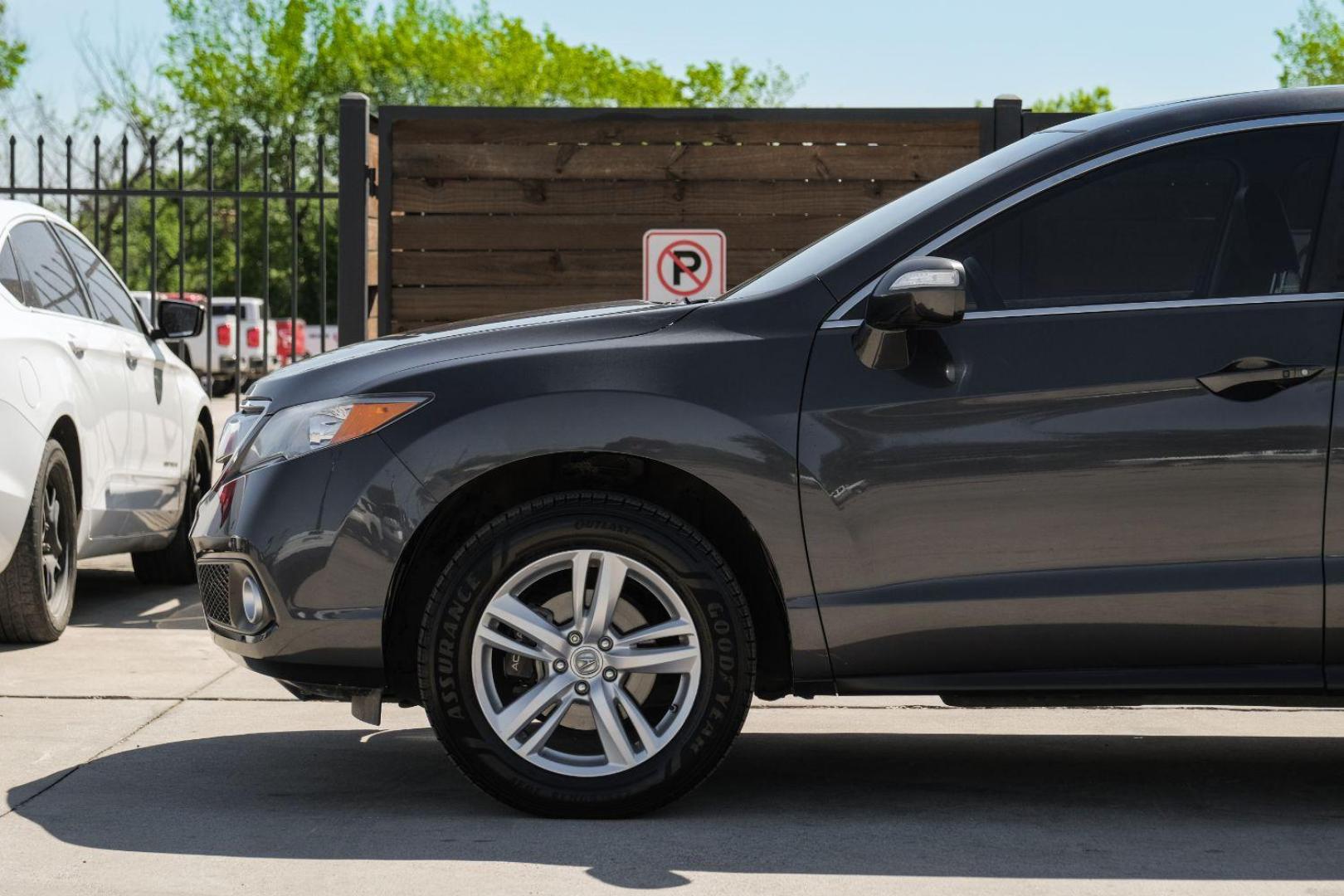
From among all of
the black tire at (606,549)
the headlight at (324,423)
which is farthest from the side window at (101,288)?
the black tire at (606,549)

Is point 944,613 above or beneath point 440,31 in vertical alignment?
beneath

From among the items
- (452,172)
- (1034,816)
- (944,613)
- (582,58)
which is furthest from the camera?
(582,58)

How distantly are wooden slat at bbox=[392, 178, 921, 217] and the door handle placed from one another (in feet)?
17.5

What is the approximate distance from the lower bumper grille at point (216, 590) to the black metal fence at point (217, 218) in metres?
3.96

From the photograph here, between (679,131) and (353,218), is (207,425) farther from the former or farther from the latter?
(679,131)

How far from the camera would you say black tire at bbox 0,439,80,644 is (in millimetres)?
7016

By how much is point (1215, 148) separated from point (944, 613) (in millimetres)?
1330

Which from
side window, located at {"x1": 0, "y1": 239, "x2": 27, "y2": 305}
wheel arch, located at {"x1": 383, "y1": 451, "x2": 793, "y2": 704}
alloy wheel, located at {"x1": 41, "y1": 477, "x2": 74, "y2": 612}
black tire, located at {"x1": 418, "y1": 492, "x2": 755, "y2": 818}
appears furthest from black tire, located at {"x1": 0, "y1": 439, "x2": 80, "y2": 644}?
black tire, located at {"x1": 418, "y1": 492, "x2": 755, "y2": 818}

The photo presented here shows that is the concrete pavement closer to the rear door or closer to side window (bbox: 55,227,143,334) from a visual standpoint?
the rear door

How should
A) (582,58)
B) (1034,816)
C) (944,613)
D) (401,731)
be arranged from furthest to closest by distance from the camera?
1. (582,58)
2. (401,731)
3. (1034,816)
4. (944,613)

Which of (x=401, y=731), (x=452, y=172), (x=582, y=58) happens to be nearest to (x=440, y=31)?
(x=582, y=58)

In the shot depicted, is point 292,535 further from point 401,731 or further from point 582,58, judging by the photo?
point 582,58

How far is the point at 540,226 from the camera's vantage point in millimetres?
9570

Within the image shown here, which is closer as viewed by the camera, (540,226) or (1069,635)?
(1069,635)
